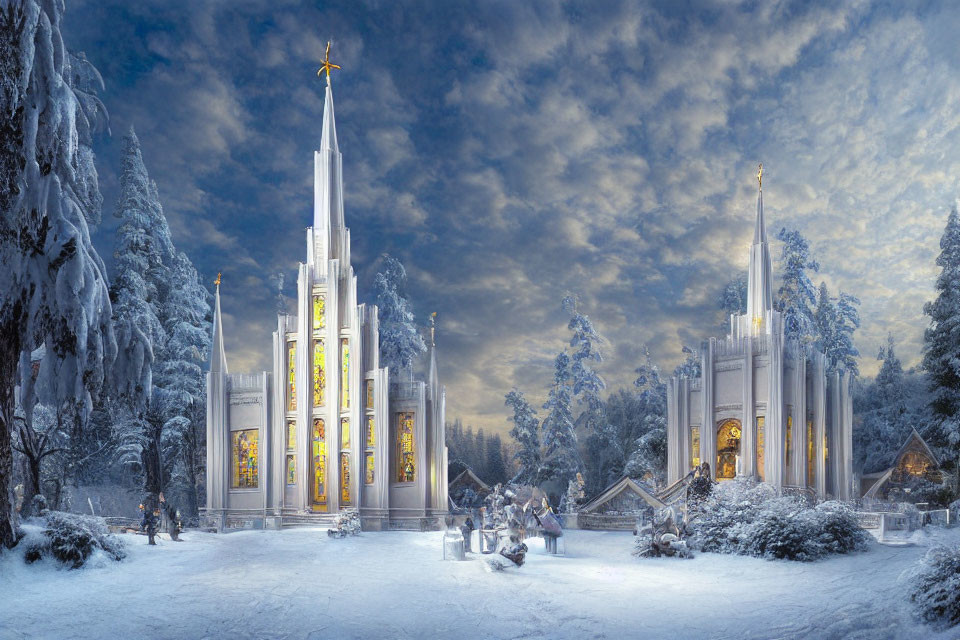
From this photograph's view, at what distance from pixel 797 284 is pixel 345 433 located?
25.7 metres

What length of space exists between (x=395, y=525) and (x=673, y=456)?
11.9 meters

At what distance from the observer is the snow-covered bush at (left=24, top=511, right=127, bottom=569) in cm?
1580

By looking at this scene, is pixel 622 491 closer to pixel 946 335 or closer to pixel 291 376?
pixel 291 376

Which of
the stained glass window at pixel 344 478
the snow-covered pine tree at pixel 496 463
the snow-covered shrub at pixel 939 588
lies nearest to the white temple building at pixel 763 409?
the stained glass window at pixel 344 478

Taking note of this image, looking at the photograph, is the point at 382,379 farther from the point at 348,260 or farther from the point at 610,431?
the point at 610,431

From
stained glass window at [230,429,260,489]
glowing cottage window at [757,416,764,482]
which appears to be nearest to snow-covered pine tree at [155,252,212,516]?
stained glass window at [230,429,260,489]

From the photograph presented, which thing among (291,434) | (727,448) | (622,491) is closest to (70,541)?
(291,434)

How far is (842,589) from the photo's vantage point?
1359cm

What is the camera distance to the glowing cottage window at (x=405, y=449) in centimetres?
3231

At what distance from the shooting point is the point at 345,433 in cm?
3200

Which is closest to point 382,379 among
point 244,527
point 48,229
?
point 244,527

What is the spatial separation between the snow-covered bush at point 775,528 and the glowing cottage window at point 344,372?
50.1 ft

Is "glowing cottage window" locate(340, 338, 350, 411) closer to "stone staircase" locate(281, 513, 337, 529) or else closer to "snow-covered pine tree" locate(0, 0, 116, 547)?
"stone staircase" locate(281, 513, 337, 529)

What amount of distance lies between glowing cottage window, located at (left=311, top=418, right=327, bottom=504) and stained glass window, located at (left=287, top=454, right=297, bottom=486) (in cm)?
78
